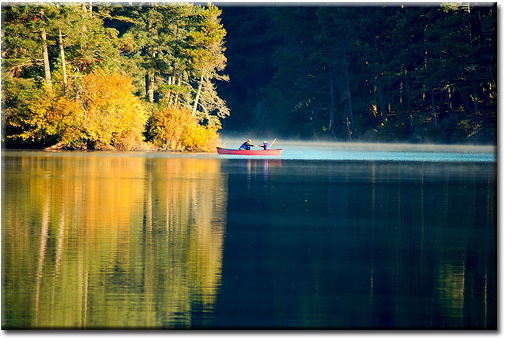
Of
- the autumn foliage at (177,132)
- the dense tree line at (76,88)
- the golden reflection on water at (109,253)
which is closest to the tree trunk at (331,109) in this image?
the dense tree line at (76,88)

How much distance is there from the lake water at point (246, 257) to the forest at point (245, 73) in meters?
25.7

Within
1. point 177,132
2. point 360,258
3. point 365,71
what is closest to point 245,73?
point 365,71

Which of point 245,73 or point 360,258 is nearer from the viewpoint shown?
point 360,258

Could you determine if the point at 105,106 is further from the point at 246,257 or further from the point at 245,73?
the point at 245,73

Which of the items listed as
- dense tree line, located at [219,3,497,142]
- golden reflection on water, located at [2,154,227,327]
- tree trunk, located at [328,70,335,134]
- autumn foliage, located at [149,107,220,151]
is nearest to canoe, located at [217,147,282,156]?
autumn foliage, located at [149,107,220,151]

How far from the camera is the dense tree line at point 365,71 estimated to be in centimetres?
6550

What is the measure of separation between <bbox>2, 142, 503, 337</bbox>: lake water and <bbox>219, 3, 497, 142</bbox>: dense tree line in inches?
1727

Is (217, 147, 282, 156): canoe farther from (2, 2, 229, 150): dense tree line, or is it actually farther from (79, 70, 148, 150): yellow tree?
(79, 70, 148, 150): yellow tree

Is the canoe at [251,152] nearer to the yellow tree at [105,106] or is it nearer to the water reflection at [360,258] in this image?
the yellow tree at [105,106]

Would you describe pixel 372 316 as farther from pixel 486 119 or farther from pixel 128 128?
pixel 486 119

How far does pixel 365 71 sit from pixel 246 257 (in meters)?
73.4

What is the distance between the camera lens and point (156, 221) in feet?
52.5

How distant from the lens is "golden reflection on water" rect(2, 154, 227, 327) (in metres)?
A: 8.95

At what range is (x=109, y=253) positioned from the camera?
40.1 feet
